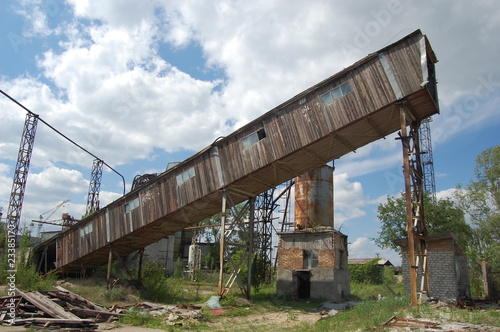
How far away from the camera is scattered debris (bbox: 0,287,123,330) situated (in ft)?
36.8

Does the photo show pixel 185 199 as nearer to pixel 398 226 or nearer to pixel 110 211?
pixel 110 211

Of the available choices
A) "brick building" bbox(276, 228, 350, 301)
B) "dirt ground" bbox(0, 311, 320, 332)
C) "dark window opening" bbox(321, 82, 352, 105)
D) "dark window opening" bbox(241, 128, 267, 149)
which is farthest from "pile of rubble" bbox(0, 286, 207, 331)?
"dark window opening" bbox(321, 82, 352, 105)

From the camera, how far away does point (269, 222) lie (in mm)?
33594

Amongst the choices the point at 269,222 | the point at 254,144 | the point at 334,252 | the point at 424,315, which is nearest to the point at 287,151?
the point at 254,144

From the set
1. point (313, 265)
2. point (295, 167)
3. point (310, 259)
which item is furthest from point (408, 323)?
point (310, 259)

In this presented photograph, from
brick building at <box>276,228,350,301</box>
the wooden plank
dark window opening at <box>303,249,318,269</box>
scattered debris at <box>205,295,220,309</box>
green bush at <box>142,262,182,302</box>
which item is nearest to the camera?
the wooden plank

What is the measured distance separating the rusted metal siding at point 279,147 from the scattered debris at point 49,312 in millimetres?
5193

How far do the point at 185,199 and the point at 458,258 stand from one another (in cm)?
1332

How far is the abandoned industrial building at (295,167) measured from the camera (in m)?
13.2

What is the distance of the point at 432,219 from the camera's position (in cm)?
3297

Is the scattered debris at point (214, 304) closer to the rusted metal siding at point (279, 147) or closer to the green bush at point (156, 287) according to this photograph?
the rusted metal siding at point (279, 147)

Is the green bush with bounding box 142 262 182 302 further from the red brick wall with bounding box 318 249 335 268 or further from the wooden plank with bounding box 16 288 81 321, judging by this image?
the red brick wall with bounding box 318 249 335 268

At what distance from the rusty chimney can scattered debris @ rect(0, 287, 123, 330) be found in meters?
14.7

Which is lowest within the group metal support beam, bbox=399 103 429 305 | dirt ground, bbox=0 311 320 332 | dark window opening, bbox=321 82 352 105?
dirt ground, bbox=0 311 320 332
